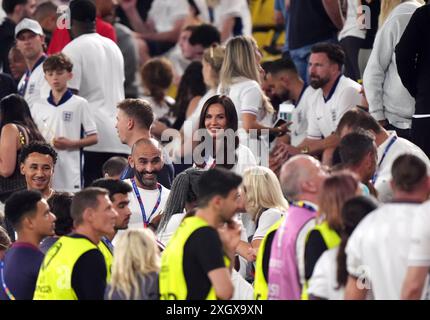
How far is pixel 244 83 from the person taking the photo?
1302 cm

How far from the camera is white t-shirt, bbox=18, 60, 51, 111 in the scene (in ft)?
44.9

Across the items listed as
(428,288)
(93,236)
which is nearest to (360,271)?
(428,288)

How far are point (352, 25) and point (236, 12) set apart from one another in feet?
11.5

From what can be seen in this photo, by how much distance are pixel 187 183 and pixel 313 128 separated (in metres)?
2.87

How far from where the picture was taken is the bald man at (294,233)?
854cm

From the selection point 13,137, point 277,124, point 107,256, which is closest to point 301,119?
point 277,124

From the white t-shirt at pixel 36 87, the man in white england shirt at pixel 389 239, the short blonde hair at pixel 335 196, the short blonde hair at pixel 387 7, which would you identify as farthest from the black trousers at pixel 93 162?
the man in white england shirt at pixel 389 239

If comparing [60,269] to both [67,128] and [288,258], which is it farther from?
[67,128]

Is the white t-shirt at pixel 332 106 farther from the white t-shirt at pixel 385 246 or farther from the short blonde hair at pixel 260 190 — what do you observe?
the white t-shirt at pixel 385 246

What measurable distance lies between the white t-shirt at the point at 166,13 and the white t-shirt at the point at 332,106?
505cm

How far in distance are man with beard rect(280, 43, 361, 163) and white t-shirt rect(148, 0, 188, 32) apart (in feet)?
16.5

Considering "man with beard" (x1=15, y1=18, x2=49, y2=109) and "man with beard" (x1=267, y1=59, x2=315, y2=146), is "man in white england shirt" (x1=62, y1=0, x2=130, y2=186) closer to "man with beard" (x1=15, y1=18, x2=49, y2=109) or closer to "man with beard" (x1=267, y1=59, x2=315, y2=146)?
"man with beard" (x1=15, y1=18, x2=49, y2=109)

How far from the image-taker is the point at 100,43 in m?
13.8

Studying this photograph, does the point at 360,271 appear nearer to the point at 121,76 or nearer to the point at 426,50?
the point at 426,50
